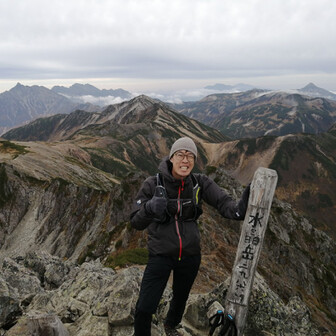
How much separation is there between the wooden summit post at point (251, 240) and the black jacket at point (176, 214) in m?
0.26

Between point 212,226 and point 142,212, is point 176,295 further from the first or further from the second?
point 212,226

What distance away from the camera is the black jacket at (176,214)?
21.5ft

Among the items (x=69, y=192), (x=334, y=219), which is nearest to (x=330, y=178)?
(x=334, y=219)

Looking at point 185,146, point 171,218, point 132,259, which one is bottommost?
point 132,259

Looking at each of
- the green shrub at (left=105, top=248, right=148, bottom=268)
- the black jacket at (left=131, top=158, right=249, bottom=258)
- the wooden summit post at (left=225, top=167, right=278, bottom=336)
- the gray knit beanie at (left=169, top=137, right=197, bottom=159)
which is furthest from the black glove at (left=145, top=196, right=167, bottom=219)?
the green shrub at (left=105, top=248, right=148, bottom=268)

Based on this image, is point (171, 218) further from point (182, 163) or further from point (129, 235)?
point (129, 235)

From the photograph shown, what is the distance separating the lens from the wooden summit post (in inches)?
263

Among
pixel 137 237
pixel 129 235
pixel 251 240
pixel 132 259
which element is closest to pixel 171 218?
pixel 251 240

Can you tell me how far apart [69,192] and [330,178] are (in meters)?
196

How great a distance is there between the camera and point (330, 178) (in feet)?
652

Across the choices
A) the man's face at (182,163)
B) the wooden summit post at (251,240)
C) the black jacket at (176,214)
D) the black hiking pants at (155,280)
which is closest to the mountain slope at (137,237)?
the wooden summit post at (251,240)

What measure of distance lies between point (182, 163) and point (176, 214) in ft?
4.19

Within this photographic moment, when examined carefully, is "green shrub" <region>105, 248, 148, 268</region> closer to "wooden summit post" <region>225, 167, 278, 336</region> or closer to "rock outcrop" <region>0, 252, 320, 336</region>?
"rock outcrop" <region>0, 252, 320, 336</region>

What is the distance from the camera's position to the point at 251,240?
23.0 ft
